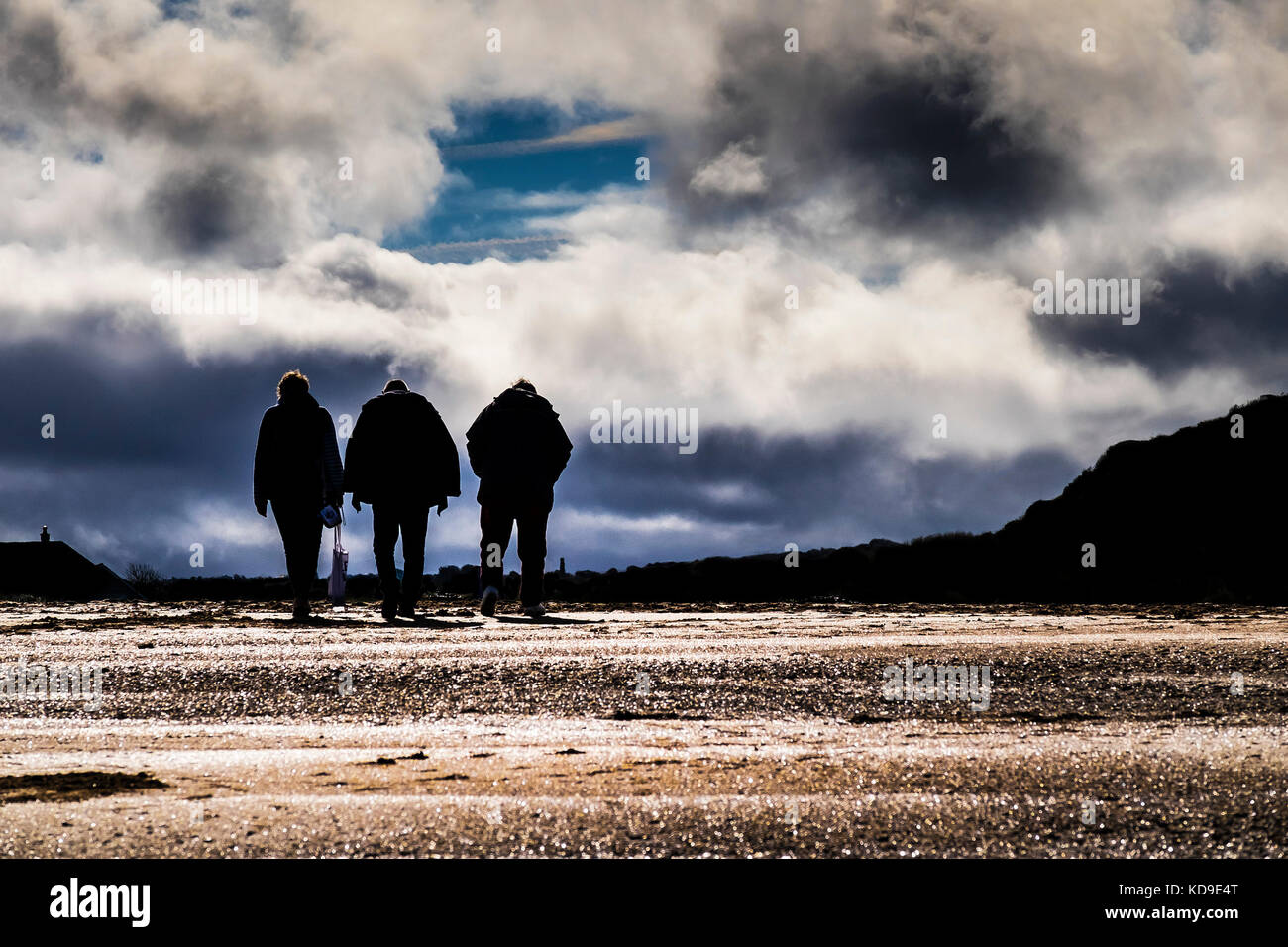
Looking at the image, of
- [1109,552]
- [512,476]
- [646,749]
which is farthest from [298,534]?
[1109,552]

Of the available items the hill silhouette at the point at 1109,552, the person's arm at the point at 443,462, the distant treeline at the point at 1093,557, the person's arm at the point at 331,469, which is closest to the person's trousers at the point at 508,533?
the person's arm at the point at 443,462

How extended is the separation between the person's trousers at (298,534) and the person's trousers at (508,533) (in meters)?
1.52

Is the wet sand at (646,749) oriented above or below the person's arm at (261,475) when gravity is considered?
below

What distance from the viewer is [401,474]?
9195mm

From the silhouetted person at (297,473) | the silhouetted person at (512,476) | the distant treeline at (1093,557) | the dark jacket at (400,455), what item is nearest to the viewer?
the silhouetted person at (297,473)

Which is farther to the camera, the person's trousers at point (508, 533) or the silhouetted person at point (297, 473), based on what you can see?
the person's trousers at point (508, 533)

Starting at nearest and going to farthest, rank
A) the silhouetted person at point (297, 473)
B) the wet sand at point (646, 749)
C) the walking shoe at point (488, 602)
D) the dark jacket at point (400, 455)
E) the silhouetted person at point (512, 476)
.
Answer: the wet sand at point (646, 749) → the silhouetted person at point (297, 473) → the dark jacket at point (400, 455) → the walking shoe at point (488, 602) → the silhouetted person at point (512, 476)

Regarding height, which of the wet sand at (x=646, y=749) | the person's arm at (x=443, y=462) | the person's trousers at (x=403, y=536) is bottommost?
the wet sand at (x=646, y=749)

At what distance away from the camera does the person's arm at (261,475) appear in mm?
8961

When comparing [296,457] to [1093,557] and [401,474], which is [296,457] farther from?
[1093,557]

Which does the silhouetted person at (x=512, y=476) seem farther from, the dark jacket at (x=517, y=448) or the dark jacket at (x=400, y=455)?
the dark jacket at (x=400, y=455)

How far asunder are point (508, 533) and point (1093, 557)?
18.2m
